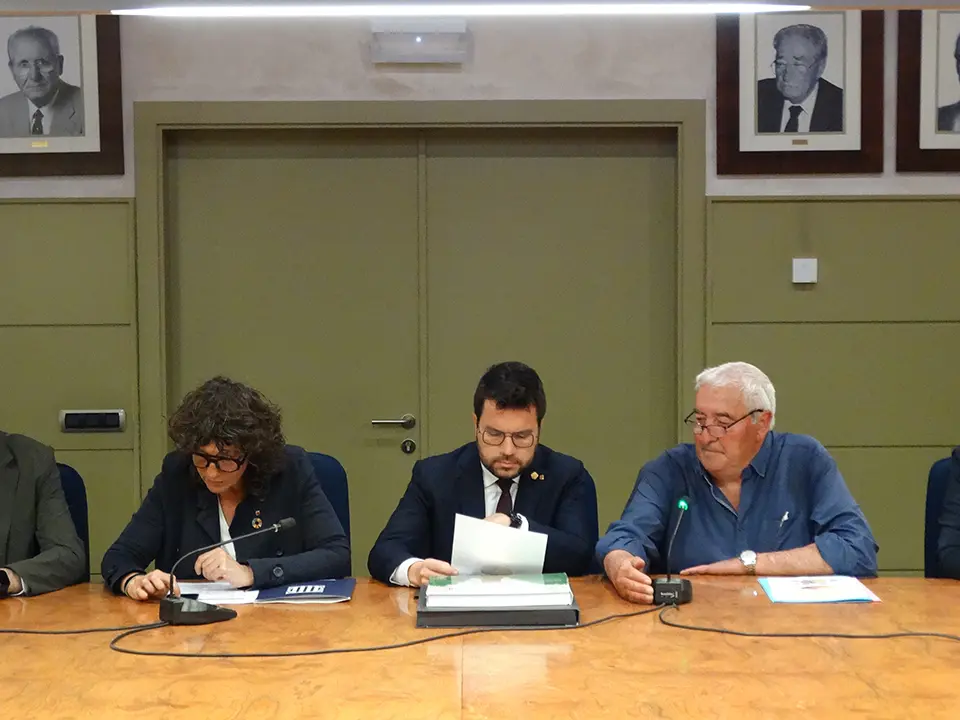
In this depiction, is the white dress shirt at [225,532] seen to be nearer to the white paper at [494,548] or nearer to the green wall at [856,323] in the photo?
the white paper at [494,548]

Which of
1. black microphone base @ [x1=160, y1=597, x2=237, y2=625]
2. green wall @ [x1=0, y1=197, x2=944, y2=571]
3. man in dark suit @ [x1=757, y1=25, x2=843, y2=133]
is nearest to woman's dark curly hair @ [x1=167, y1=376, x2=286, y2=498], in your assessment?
black microphone base @ [x1=160, y1=597, x2=237, y2=625]

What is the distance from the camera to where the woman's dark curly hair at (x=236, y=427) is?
2783 millimetres

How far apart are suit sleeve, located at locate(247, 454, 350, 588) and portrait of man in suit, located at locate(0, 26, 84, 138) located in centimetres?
210

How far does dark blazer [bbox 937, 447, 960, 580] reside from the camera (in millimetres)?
2832

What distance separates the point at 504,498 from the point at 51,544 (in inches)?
49.9

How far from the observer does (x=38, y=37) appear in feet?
13.9

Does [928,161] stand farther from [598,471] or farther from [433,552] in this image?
[433,552]

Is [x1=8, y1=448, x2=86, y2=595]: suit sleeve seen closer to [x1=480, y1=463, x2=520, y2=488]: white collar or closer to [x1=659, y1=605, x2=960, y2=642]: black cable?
[x1=480, y1=463, x2=520, y2=488]: white collar

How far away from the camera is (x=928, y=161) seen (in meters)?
4.27

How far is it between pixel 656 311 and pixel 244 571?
237 centimetres

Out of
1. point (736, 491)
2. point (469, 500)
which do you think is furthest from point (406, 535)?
point (736, 491)

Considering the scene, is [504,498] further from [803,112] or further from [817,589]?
[803,112]

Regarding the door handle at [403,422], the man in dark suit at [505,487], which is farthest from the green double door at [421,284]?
the man in dark suit at [505,487]

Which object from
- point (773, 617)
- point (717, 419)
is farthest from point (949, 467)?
point (773, 617)
